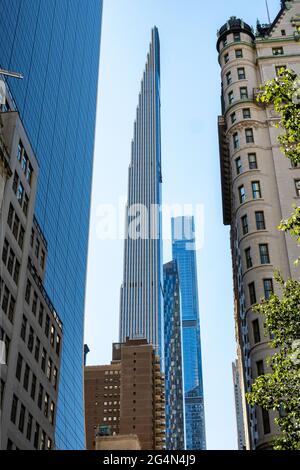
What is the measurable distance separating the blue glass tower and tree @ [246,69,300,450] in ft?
227

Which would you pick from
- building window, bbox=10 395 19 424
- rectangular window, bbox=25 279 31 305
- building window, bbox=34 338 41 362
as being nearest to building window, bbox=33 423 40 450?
building window, bbox=34 338 41 362

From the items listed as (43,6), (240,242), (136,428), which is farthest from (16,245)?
(136,428)

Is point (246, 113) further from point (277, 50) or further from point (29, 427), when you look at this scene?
point (29, 427)

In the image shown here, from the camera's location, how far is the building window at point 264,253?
53844 millimetres

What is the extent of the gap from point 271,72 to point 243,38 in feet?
22.8

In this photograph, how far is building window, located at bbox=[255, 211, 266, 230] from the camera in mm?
56062

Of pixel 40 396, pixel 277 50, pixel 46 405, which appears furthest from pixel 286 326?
pixel 277 50

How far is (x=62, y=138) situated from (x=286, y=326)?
10031cm

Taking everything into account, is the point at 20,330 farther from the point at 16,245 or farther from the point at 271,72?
the point at 271,72

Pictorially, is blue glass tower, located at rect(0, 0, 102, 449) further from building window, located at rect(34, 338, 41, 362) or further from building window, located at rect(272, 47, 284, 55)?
building window, located at rect(272, 47, 284, 55)

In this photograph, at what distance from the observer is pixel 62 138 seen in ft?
396

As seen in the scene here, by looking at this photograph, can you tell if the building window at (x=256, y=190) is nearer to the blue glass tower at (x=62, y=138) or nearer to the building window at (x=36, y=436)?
the building window at (x=36, y=436)

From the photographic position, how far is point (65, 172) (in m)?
122

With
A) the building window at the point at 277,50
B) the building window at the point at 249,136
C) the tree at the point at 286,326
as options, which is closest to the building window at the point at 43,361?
the building window at the point at 249,136
